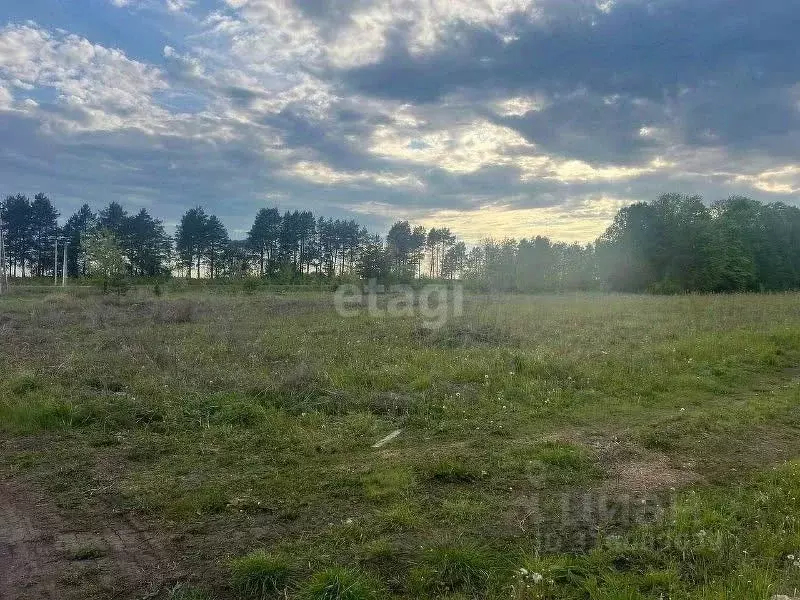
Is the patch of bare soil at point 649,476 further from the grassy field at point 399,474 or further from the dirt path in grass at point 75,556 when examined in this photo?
the dirt path in grass at point 75,556

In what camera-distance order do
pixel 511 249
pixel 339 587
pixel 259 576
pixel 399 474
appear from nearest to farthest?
pixel 339 587 < pixel 259 576 < pixel 399 474 < pixel 511 249

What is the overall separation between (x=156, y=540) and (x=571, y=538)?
2970 millimetres

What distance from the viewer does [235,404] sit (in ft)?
23.0

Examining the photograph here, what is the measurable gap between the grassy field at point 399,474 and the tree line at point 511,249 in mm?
31802

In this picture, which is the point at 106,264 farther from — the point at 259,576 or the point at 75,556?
the point at 259,576

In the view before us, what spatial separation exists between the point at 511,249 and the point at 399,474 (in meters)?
49.4

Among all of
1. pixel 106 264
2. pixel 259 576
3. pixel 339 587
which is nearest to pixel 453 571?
pixel 339 587

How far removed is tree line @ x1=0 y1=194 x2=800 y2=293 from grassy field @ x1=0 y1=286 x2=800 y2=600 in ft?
104

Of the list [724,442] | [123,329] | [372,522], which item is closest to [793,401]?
[724,442]

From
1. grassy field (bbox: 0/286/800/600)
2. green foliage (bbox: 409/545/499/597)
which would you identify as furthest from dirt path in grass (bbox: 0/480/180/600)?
green foliage (bbox: 409/545/499/597)

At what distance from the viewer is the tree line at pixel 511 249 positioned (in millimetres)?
52469

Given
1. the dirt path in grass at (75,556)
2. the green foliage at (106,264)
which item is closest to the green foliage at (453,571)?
the dirt path in grass at (75,556)

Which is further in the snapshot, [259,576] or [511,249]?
[511,249]

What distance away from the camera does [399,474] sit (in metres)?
5.02
